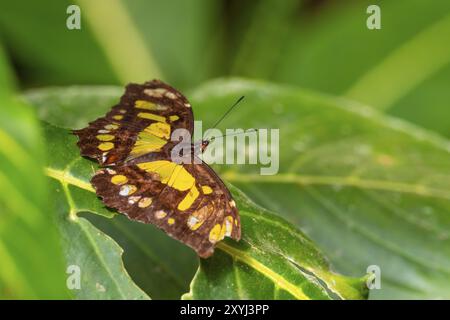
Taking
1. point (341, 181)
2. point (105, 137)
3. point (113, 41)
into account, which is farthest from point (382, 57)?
point (105, 137)

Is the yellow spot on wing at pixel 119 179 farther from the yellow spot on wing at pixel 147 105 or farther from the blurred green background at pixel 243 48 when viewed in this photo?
the blurred green background at pixel 243 48

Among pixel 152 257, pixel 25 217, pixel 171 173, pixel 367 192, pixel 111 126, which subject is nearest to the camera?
pixel 25 217

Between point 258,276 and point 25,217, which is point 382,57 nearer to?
point 258,276

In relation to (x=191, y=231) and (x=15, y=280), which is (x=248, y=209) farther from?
(x=15, y=280)

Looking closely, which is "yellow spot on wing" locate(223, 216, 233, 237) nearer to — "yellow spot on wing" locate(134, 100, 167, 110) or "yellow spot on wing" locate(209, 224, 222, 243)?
"yellow spot on wing" locate(209, 224, 222, 243)

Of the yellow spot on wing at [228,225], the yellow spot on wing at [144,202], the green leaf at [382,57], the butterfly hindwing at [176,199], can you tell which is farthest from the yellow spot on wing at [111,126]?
the green leaf at [382,57]

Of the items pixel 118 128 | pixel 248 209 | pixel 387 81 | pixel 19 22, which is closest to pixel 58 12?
pixel 19 22
